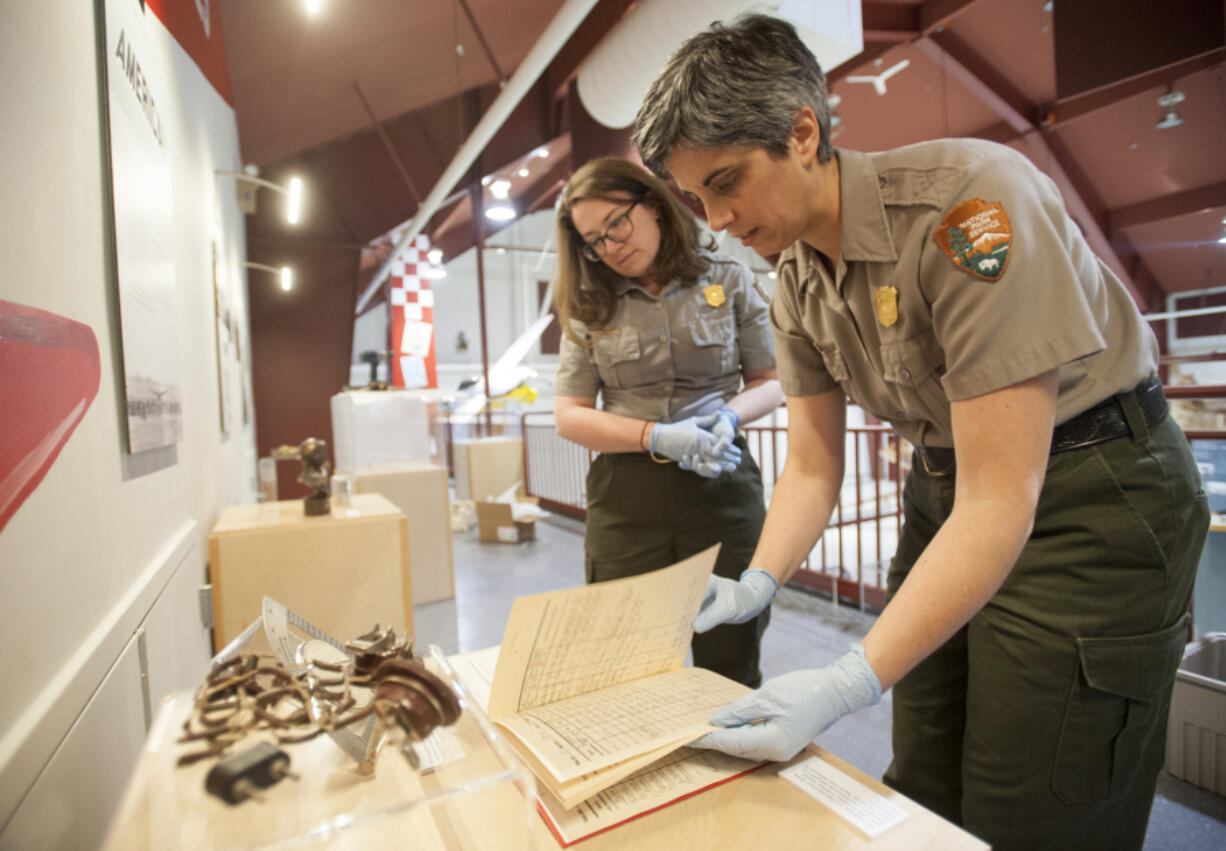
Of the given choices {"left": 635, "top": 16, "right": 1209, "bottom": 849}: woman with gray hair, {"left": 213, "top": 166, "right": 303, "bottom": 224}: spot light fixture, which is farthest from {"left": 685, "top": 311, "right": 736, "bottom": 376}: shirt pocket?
{"left": 213, "top": 166, "right": 303, "bottom": 224}: spot light fixture

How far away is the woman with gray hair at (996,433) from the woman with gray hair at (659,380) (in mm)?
558

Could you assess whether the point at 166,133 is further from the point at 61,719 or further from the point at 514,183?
the point at 514,183

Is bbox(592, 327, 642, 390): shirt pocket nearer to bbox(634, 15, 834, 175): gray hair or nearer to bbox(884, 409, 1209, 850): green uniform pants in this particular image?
bbox(634, 15, 834, 175): gray hair

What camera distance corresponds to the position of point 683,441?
1.39 metres

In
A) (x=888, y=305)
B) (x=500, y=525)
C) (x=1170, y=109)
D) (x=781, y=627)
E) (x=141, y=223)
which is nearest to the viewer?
(x=888, y=305)

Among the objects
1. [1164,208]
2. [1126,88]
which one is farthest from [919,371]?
[1126,88]

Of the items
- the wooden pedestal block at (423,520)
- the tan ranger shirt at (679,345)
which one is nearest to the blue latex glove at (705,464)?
the tan ranger shirt at (679,345)

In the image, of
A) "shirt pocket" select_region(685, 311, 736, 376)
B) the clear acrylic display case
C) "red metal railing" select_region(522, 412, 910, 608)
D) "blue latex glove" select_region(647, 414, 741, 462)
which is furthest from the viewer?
"red metal railing" select_region(522, 412, 910, 608)

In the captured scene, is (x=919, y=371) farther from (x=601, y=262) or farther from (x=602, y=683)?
(x=601, y=262)

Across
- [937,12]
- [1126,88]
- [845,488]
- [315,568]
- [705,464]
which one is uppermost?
[937,12]

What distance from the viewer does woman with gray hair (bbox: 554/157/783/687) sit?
1434mm

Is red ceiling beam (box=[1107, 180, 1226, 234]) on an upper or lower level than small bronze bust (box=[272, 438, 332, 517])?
upper

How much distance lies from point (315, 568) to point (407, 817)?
190 cm

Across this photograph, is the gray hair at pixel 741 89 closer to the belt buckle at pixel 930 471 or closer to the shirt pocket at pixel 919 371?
the shirt pocket at pixel 919 371
